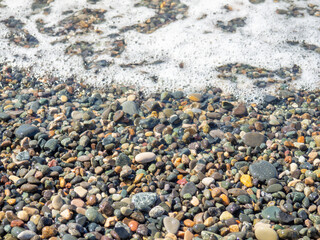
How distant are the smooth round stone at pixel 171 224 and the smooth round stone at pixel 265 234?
0.63 meters

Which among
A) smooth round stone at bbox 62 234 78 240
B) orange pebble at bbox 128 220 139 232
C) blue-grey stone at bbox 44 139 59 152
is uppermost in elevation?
blue-grey stone at bbox 44 139 59 152

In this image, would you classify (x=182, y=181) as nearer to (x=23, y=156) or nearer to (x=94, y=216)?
(x=94, y=216)

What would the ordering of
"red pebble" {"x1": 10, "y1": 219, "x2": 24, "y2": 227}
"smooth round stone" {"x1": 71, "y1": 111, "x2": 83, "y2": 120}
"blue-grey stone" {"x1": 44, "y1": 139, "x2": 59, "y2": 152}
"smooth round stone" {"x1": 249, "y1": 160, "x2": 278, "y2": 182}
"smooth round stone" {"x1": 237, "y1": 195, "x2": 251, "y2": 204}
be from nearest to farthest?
"red pebble" {"x1": 10, "y1": 219, "x2": 24, "y2": 227}, "smooth round stone" {"x1": 237, "y1": 195, "x2": 251, "y2": 204}, "smooth round stone" {"x1": 249, "y1": 160, "x2": 278, "y2": 182}, "blue-grey stone" {"x1": 44, "y1": 139, "x2": 59, "y2": 152}, "smooth round stone" {"x1": 71, "y1": 111, "x2": 83, "y2": 120}

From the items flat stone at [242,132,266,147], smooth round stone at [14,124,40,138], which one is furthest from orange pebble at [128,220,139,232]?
smooth round stone at [14,124,40,138]

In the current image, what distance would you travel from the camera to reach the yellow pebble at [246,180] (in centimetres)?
325

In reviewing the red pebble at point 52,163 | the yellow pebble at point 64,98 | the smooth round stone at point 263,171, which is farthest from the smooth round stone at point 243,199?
the yellow pebble at point 64,98

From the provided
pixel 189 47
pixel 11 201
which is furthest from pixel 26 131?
pixel 189 47

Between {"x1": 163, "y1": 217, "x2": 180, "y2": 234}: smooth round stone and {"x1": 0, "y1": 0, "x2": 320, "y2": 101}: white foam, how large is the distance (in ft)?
7.03

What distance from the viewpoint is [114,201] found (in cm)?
314

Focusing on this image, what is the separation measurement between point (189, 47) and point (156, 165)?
2.58m

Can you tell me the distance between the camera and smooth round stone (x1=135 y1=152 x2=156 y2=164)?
11.4 feet

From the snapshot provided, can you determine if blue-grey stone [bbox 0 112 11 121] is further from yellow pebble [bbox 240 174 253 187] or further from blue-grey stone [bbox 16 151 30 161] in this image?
yellow pebble [bbox 240 174 253 187]

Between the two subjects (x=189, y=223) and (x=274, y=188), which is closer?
(x=189, y=223)

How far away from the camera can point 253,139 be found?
3.71 m
